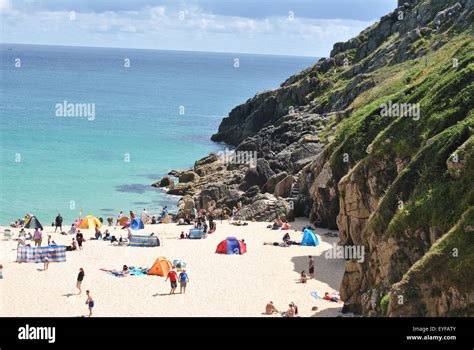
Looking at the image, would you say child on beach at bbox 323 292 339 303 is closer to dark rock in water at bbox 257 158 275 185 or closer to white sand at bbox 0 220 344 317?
white sand at bbox 0 220 344 317

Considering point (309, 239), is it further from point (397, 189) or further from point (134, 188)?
point (134, 188)

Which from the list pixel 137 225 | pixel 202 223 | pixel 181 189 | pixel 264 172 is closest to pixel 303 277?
pixel 202 223

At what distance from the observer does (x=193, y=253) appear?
116 feet

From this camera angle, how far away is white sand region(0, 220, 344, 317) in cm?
2627

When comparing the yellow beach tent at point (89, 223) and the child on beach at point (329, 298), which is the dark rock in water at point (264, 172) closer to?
the yellow beach tent at point (89, 223)

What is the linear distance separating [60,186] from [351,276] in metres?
46.3

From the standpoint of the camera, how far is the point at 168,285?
29469 mm

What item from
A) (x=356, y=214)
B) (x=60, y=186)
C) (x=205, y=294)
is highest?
(x=60, y=186)

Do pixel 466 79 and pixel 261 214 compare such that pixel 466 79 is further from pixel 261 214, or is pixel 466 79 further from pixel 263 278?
pixel 261 214

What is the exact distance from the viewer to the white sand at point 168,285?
2627cm

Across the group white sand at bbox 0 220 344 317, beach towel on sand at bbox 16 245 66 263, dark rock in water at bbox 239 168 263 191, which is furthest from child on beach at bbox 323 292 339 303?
dark rock in water at bbox 239 168 263 191

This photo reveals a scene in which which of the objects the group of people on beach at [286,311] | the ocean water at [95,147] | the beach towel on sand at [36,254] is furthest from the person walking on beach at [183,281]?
the ocean water at [95,147]
